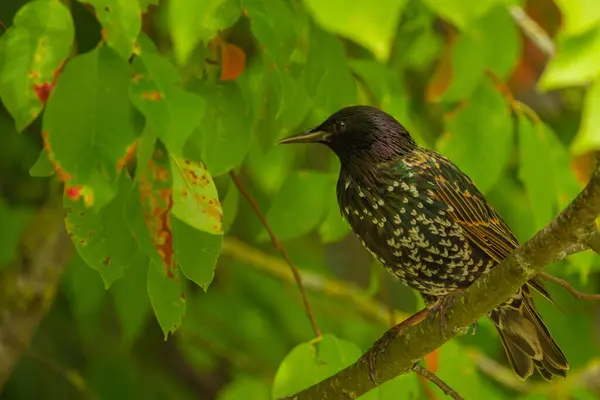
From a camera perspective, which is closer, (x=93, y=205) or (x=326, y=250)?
(x=93, y=205)

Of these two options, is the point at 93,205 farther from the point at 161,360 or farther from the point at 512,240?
the point at 161,360

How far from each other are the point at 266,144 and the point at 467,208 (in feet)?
1.46

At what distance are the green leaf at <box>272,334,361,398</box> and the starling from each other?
0.75 feet

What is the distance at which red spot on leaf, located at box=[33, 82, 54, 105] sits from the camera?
1.45 metres

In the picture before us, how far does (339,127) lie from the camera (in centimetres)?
195

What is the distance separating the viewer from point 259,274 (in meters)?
3.56

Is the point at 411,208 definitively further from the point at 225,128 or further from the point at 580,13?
the point at 580,13

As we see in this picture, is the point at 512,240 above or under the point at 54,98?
under

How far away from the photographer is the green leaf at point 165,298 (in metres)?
1.51

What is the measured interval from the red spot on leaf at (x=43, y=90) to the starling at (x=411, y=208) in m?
0.57

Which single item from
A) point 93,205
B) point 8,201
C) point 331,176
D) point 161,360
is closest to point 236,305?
point 161,360

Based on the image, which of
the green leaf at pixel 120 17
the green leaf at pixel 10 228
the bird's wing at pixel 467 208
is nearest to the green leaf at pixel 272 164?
the bird's wing at pixel 467 208

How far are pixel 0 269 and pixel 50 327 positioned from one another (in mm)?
649

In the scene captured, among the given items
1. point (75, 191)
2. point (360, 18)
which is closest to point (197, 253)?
point (75, 191)
